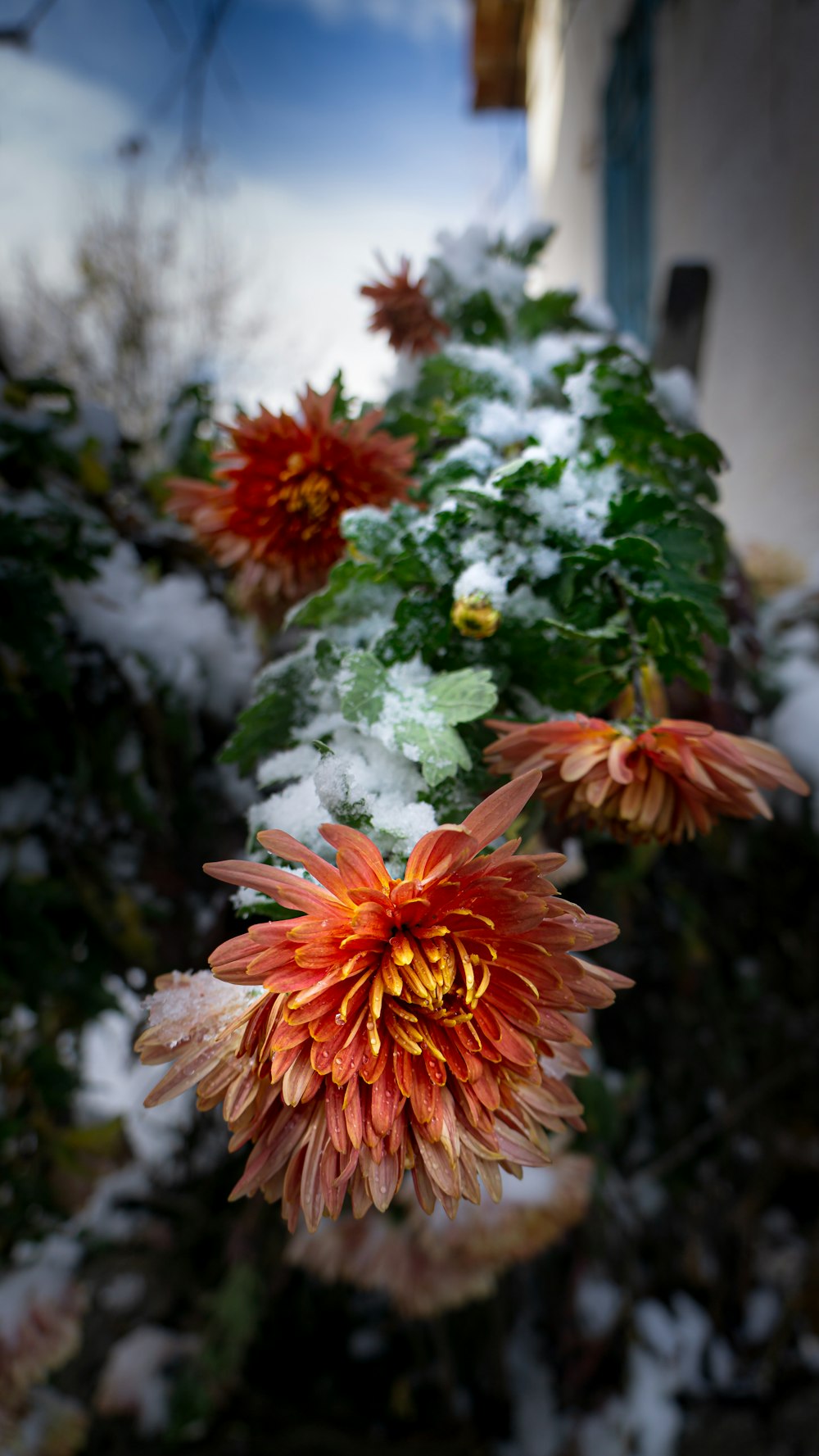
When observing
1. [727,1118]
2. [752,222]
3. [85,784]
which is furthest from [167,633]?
[752,222]

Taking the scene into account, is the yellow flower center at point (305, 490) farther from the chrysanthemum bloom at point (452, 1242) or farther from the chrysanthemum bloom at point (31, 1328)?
the chrysanthemum bloom at point (31, 1328)

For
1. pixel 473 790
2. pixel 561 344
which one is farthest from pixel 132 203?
pixel 473 790

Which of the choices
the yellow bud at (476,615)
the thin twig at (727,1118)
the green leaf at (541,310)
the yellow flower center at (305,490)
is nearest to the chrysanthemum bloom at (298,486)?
the yellow flower center at (305,490)

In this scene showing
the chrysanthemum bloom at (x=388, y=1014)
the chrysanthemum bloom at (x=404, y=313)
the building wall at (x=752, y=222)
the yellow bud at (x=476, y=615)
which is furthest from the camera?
the building wall at (x=752, y=222)

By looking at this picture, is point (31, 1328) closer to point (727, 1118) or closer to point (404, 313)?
point (727, 1118)

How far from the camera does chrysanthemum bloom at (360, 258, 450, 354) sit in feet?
2.14

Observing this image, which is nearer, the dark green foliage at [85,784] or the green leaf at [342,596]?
the green leaf at [342,596]

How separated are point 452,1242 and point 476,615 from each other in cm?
91

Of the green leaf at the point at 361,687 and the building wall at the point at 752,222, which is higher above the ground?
the building wall at the point at 752,222

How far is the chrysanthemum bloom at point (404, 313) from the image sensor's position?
65 cm

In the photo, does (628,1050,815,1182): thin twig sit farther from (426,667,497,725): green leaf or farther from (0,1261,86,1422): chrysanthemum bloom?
(426,667,497,725): green leaf

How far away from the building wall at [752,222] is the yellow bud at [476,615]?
1.20 m

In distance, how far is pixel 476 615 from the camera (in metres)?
0.40

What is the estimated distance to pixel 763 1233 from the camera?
134 cm
